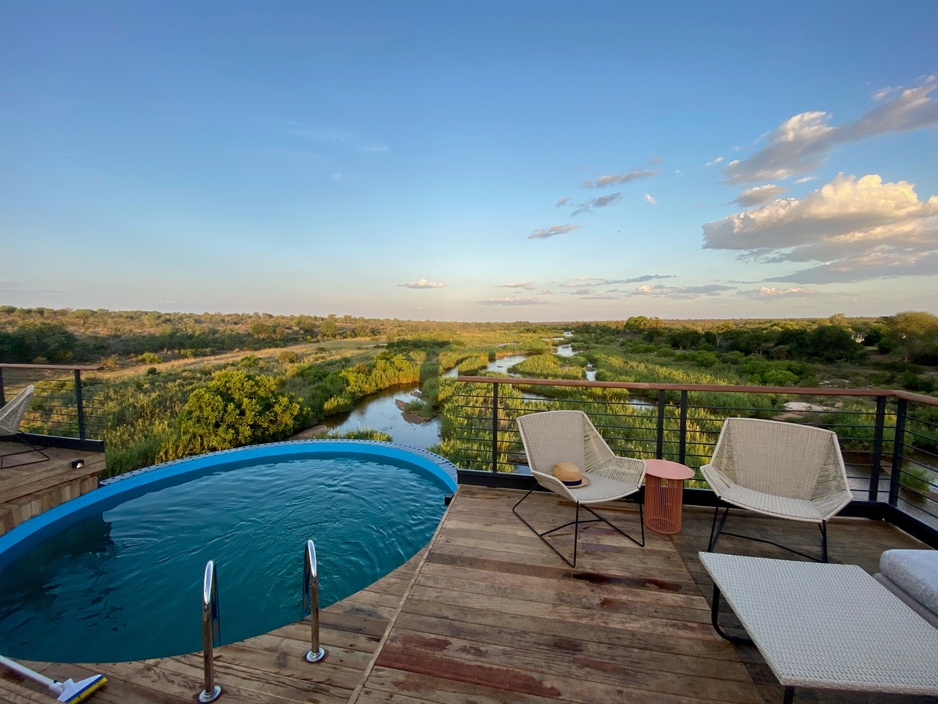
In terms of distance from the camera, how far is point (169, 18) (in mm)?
5672

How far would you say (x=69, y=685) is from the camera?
1544 mm

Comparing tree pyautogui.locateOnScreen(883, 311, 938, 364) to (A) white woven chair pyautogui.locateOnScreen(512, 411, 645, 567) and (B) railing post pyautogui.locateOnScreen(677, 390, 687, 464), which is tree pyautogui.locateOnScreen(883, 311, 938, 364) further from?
(A) white woven chair pyautogui.locateOnScreen(512, 411, 645, 567)

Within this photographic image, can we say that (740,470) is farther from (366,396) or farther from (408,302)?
(408,302)

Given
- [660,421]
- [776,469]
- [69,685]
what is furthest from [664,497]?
[69,685]

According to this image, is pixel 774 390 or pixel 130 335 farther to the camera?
pixel 130 335

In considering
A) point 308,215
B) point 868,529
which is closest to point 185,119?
point 308,215

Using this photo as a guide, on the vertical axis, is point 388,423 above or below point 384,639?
below

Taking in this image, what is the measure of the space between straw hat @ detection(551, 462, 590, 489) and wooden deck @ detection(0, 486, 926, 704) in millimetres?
357

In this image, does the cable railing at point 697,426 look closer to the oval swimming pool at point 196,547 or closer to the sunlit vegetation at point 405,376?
the sunlit vegetation at point 405,376

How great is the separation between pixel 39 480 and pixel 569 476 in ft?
16.5

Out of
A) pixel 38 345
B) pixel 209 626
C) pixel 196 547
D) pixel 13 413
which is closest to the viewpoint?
pixel 209 626

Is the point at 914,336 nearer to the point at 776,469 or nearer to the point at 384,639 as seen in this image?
the point at 776,469

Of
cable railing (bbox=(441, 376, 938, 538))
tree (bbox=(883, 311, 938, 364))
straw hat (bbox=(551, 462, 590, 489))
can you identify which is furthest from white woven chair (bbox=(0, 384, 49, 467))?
tree (bbox=(883, 311, 938, 364))

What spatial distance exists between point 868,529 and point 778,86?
21.3 feet
